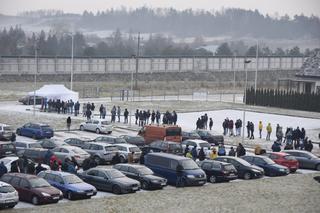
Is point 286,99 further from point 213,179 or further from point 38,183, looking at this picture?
point 38,183

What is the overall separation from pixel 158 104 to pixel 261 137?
21.8m

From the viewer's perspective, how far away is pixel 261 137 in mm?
45656

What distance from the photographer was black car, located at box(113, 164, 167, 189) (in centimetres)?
2630

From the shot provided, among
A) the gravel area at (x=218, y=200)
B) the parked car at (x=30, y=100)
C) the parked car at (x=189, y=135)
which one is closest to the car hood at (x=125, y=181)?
the gravel area at (x=218, y=200)

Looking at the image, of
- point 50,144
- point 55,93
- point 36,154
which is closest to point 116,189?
point 36,154

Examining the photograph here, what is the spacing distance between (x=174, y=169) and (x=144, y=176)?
5.14ft

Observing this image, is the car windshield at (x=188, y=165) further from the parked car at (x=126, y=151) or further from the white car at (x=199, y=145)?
the white car at (x=199, y=145)

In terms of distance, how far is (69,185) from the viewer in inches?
957

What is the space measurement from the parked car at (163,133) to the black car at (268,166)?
8.08 meters

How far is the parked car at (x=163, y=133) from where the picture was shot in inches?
1527

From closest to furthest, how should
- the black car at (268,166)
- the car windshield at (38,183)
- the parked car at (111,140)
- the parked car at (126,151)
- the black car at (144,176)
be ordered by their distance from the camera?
the car windshield at (38,183)
the black car at (144,176)
the black car at (268,166)
the parked car at (126,151)
the parked car at (111,140)

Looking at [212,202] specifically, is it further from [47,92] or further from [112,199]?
[47,92]

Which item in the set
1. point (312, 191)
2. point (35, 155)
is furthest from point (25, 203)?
point (312, 191)

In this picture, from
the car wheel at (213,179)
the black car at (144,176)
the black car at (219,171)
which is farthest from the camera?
the car wheel at (213,179)
